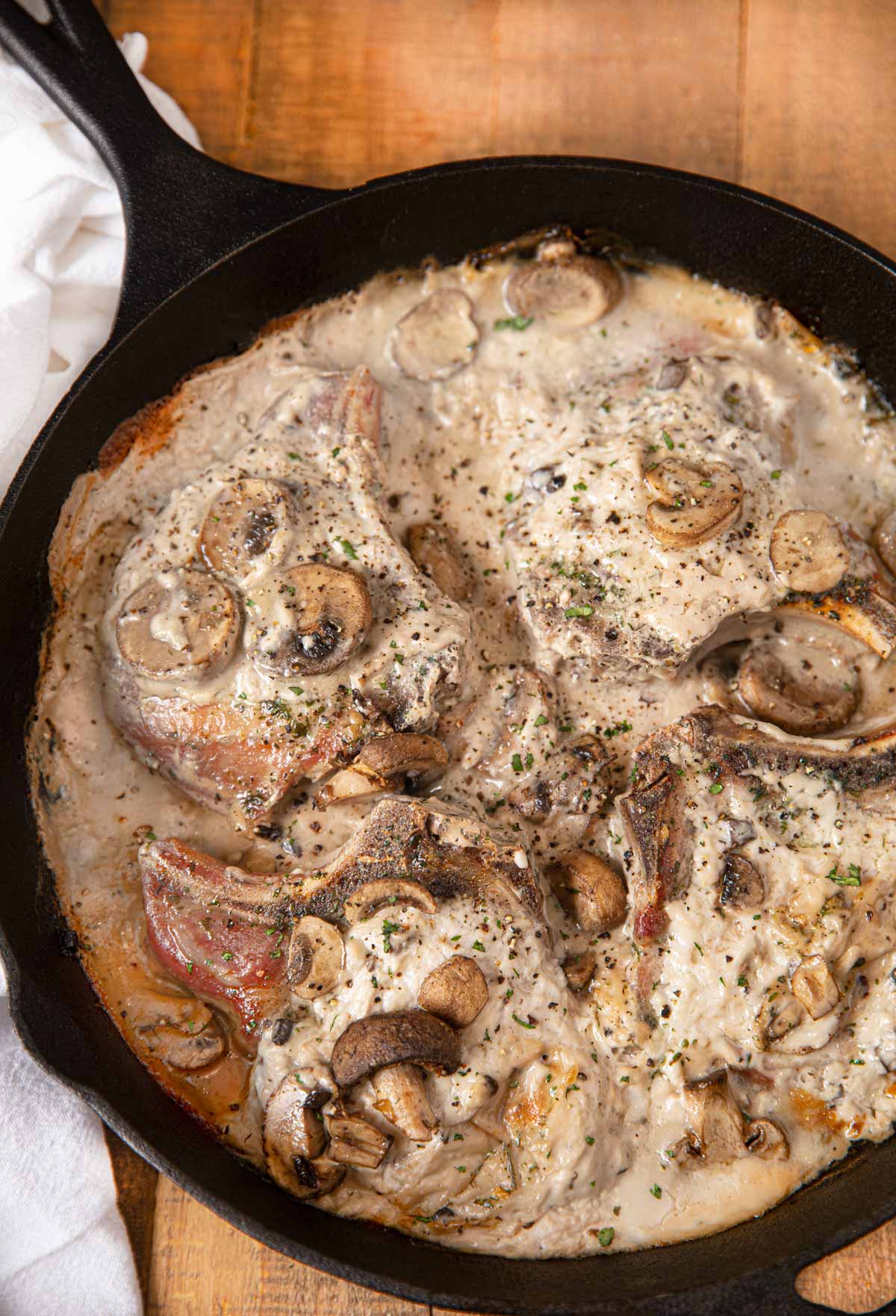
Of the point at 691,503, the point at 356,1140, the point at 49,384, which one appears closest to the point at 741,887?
the point at 691,503

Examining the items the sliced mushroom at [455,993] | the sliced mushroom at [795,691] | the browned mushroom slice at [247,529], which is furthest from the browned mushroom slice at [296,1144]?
the sliced mushroom at [795,691]

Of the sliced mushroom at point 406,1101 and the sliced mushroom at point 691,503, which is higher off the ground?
the sliced mushroom at point 691,503

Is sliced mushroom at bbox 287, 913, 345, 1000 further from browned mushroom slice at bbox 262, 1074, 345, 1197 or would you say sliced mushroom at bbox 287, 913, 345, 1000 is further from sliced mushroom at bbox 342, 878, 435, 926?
browned mushroom slice at bbox 262, 1074, 345, 1197

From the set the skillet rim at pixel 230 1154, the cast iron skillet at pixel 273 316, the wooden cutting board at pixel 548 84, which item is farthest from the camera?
the wooden cutting board at pixel 548 84

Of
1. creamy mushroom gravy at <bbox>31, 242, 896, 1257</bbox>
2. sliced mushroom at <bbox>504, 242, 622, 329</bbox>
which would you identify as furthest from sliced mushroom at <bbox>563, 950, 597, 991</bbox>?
sliced mushroom at <bbox>504, 242, 622, 329</bbox>

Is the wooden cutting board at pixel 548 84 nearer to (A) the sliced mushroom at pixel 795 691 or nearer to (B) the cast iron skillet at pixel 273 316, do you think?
(B) the cast iron skillet at pixel 273 316

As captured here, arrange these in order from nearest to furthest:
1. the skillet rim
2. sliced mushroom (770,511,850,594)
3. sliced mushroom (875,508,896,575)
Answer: the skillet rim < sliced mushroom (770,511,850,594) < sliced mushroom (875,508,896,575)

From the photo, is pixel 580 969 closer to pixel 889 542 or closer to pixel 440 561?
pixel 440 561
